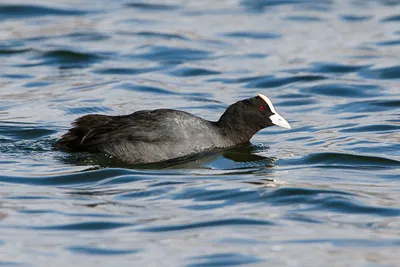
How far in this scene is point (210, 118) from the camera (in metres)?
13.1

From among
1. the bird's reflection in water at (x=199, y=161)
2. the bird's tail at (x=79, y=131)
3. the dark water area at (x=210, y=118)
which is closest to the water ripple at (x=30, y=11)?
the dark water area at (x=210, y=118)

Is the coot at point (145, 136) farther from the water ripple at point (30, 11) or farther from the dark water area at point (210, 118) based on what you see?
the water ripple at point (30, 11)

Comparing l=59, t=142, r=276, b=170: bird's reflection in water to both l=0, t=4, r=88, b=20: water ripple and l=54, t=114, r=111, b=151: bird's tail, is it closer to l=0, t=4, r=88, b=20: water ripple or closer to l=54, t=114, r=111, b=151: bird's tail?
l=54, t=114, r=111, b=151: bird's tail

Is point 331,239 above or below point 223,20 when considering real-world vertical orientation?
below

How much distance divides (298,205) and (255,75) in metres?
7.52

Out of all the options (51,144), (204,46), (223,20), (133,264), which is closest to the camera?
(133,264)

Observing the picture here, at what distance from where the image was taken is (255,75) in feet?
52.4

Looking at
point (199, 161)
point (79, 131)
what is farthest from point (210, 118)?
point (79, 131)

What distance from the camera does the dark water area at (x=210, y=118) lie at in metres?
7.46

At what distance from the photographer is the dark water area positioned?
7465mm

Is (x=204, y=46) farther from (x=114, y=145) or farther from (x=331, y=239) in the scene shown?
(x=331, y=239)

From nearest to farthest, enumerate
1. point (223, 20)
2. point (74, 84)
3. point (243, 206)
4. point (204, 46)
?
point (243, 206) → point (74, 84) → point (204, 46) → point (223, 20)

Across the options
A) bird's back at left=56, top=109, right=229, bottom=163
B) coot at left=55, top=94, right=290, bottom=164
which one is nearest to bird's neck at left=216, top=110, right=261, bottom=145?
coot at left=55, top=94, right=290, bottom=164

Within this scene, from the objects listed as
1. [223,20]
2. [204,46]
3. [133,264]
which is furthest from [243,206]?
[223,20]
